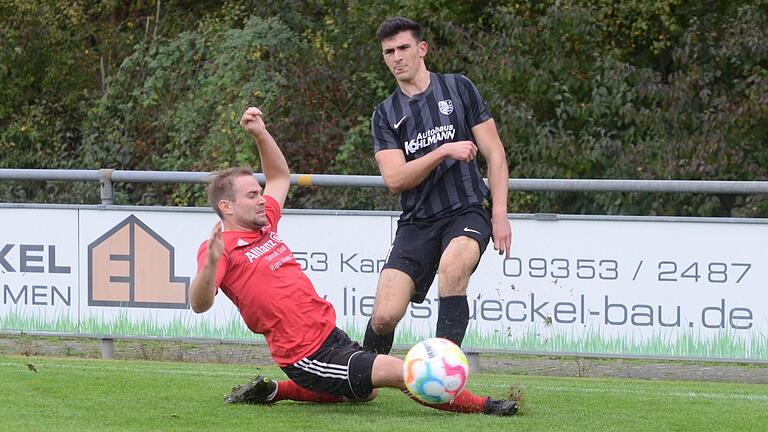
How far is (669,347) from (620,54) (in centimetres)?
764

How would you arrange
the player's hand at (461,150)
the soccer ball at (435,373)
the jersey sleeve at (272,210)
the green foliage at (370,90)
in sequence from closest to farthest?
the soccer ball at (435,373) < the player's hand at (461,150) < the jersey sleeve at (272,210) < the green foliage at (370,90)

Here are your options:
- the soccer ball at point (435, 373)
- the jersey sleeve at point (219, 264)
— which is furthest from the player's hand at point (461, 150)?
the jersey sleeve at point (219, 264)

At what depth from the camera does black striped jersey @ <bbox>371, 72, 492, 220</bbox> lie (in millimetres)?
7094

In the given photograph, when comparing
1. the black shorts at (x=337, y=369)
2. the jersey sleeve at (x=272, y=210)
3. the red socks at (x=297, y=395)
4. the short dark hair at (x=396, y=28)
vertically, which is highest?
the short dark hair at (x=396, y=28)

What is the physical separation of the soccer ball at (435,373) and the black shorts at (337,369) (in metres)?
0.44

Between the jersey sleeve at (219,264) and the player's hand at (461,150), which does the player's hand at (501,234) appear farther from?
the jersey sleeve at (219,264)

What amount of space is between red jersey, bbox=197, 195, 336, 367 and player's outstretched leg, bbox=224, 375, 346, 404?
257mm

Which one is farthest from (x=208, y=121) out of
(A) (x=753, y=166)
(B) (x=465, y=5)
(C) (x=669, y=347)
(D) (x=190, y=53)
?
(C) (x=669, y=347)

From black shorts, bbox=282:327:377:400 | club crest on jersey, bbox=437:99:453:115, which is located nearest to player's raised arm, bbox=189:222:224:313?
black shorts, bbox=282:327:377:400

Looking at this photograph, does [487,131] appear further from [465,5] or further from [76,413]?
[465,5]

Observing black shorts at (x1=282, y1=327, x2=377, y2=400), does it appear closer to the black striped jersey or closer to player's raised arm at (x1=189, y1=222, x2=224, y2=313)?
player's raised arm at (x1=189, y1=222, x2=224, y2=313)

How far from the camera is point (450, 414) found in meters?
6.54

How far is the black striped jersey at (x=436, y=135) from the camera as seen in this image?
7.09m

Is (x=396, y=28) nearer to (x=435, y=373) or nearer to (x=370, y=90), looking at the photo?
(x=435, y=373)
